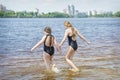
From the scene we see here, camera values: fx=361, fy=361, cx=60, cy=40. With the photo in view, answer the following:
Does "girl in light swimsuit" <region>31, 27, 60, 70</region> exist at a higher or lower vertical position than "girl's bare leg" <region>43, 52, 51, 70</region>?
higher

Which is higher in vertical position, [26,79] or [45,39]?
[45,39]

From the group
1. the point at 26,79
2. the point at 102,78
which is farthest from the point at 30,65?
the point at 102,78

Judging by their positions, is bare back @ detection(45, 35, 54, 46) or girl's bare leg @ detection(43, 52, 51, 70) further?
girl's bare leg @ detection(43, 52, 51, 70)

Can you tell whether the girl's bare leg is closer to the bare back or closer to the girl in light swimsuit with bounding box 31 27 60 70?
the girl in light swimsuit with bounding box 31 27 60 70

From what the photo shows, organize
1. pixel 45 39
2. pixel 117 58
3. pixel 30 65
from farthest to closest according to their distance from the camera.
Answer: pixel 117 58, pixel 30 65, pixel 45 39

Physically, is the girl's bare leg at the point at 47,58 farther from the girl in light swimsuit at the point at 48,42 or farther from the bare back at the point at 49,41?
the bare back at the point at 49,41

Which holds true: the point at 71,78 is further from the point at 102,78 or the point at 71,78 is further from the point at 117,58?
the point at 117,58

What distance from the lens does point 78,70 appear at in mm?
14773

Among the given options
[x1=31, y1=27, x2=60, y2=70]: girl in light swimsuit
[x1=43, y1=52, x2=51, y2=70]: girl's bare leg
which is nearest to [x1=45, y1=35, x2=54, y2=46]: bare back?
[x1=31, y1=27, x2=60, y2=70]: girl in light swimsuit

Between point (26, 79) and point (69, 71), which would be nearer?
point (26, 79)

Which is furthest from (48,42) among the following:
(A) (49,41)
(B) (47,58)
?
(B) (47,58)

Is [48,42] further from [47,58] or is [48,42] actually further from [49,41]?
[47,58]

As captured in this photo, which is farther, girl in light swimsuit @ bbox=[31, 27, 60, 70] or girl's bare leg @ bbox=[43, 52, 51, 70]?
girl's bare leg @ bbox=[43, 52, 51, 70]

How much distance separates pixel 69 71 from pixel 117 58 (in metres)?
4.67
